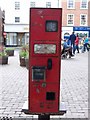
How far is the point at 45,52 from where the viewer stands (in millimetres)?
4988

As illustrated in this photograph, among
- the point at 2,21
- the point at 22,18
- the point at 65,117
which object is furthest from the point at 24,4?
the point at 65,117

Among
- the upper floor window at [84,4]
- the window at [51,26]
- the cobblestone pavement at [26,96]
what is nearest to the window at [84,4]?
the upper floor window at [84,4]

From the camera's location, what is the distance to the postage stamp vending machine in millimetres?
4938

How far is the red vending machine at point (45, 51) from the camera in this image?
4.94 meters

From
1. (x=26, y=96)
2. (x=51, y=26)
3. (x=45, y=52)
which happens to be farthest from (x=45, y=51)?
(x=26, y=96)

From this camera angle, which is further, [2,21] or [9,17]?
[2,21]

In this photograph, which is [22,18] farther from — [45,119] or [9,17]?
[45,119]

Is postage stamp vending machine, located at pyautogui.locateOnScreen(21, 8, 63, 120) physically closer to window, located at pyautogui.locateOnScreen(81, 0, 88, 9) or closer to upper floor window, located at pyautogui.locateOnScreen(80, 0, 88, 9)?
upper floor window, located at pyautogui.locateOnScreen(80, 0, 88, 9)

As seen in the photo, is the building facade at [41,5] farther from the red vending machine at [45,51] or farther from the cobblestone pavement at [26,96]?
the red vending machine at [45,51]

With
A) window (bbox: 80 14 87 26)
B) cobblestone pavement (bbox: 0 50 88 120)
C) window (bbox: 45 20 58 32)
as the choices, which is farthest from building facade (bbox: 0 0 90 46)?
window (bbox: 45 20 58 32)

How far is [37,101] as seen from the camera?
16.8 ft

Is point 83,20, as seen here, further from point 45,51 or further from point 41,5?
point 45,51

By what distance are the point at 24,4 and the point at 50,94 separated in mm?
54541

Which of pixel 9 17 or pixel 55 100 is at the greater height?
pixel 9 17
